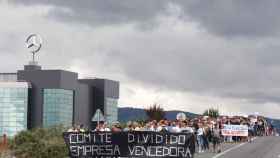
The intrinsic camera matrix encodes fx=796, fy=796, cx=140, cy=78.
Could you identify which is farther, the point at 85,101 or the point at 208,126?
the point at 85,101

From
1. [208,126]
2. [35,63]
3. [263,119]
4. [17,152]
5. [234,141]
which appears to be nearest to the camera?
[17,152]

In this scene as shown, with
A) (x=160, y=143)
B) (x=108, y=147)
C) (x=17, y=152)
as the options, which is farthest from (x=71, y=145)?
(x=17, y=152)

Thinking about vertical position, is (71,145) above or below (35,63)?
below

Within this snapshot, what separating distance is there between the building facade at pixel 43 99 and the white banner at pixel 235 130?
8063cm

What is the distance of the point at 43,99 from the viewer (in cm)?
13838

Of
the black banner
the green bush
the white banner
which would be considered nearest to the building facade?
the white banner

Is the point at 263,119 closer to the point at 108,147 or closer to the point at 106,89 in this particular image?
the point at 108,147

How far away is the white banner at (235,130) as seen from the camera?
1889 inches

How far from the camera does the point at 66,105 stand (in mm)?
141625

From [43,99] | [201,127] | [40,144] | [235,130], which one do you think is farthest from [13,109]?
[40,144]

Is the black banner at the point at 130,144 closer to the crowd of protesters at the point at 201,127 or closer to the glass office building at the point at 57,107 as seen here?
the crowd of protesters at the point at 201,127

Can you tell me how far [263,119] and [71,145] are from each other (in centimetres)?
3540

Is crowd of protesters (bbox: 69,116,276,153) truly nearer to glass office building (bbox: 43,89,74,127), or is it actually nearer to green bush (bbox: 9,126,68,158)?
green bush (bbox: 9,126,68,158)

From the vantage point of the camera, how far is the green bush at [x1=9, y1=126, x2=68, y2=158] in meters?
30.7
